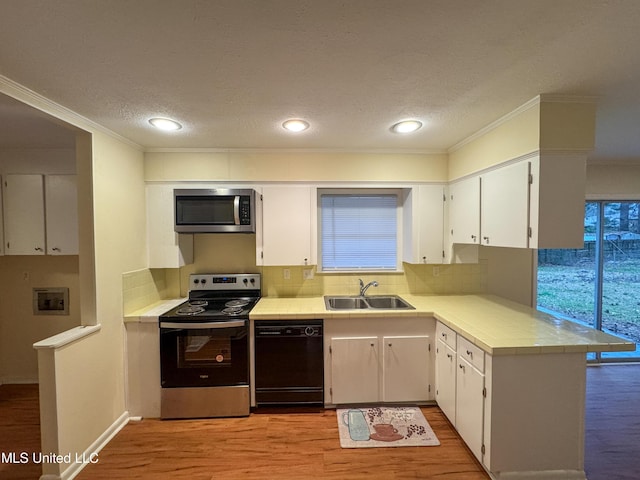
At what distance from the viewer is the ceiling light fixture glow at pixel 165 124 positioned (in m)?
2.09

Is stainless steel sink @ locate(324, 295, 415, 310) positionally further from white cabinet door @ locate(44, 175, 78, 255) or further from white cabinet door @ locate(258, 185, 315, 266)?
white cabinet door @ locate(44, 175, 78, 255)

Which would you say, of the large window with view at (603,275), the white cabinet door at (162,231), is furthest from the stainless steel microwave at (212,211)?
the large window with view at (603,275)

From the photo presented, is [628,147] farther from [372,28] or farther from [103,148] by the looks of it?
[103,148]

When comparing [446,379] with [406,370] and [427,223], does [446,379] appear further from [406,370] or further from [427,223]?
[427,223]

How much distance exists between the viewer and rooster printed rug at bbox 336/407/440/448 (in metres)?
2.10

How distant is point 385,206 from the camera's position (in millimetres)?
3188

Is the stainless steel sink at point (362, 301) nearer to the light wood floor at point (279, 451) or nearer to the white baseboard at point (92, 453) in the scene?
the light wood floor at point (279, 451)

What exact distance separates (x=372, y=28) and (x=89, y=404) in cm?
292

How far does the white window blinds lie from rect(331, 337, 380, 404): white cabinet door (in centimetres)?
89

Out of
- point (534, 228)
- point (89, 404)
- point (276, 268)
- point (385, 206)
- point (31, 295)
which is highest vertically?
point (385, 206)

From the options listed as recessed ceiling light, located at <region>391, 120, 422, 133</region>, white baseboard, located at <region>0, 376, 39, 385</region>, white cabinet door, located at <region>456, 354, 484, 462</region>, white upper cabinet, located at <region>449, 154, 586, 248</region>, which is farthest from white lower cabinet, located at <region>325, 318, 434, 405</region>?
white baseboard, located at <region>0, 376, 39, 385</region>

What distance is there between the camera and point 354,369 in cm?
250

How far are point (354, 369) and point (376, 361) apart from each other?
21 cm

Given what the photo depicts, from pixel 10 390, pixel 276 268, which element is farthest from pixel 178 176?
pixel 10 390
